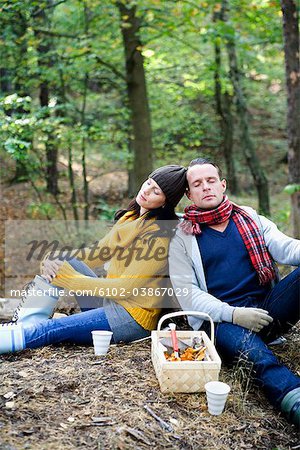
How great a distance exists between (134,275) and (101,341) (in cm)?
48

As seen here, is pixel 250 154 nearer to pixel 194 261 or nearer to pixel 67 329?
pixel 194 261

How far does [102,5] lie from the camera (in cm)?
802

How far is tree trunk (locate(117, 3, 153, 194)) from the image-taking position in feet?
25.0

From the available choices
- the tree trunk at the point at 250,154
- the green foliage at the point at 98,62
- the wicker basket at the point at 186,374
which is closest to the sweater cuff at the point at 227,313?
the wicker basket at the point at 186,374

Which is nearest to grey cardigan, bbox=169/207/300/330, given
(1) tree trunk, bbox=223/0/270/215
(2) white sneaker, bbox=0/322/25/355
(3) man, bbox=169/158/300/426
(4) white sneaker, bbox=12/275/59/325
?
(3) man, bbox=169/158/300/426

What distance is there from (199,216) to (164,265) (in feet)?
1.41

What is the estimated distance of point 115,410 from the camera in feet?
8.19

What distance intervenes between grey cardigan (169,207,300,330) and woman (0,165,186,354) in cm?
13

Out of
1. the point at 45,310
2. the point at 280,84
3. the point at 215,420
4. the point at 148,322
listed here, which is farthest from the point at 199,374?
the point at 280,84

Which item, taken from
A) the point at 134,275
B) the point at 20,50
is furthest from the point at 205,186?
the point at 20,50

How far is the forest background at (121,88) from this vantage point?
6.04 metres

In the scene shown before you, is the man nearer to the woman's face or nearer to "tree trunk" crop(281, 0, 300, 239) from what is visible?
the woman's face

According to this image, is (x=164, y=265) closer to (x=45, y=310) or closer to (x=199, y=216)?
(x=199, y=216)

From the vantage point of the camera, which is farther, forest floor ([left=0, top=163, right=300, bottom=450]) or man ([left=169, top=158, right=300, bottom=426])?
man ([left=169, top=158, right=300, bottom=426])
